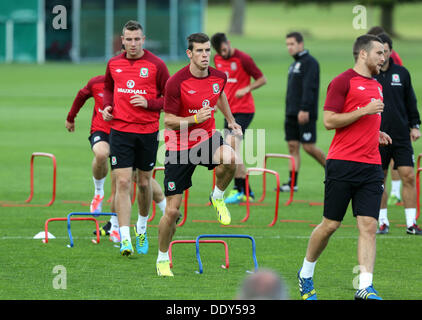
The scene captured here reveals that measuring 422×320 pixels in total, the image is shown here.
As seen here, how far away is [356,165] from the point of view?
8.38m

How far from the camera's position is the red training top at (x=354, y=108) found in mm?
8398

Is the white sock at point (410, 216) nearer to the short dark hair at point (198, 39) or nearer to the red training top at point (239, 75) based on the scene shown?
the red training top at point (239, 75)

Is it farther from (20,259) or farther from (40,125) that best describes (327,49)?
(20,259)

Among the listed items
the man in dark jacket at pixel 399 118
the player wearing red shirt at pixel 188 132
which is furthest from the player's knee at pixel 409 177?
the player wearing red shirt at pixel 188 132

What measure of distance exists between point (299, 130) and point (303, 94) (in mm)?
764

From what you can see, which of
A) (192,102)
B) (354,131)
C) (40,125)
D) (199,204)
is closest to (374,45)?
(354,131)

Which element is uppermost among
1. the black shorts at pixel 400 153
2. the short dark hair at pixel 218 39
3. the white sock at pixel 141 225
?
the short dark hair at pixel 218 39

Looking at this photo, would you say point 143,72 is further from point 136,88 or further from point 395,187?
point 395,187

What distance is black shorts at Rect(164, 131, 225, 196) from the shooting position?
30.6ft

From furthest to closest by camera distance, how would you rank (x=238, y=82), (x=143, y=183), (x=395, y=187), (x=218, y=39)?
(x=238, y=82) → (x=218, y=39) → (x=395, y=187) → (x=143, y=183)

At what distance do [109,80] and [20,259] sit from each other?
93.0 inches

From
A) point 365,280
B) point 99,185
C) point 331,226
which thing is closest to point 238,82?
point 99,185

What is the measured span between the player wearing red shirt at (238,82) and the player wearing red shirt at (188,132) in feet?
18.3

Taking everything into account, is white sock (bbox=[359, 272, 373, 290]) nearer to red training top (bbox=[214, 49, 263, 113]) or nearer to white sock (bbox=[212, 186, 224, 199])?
white sock (bbox=[212, 186, 224, 199])
